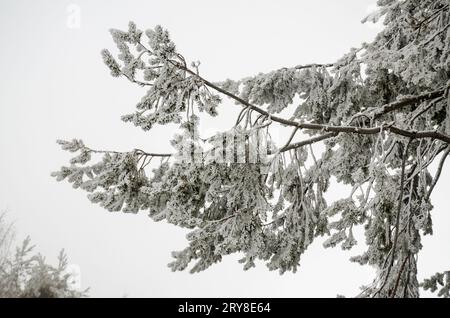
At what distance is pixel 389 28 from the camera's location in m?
5.00

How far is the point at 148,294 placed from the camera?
127m

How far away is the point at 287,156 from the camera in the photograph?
4.20 m

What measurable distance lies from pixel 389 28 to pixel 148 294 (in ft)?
442

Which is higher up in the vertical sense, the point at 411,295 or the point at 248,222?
the point at 248,222

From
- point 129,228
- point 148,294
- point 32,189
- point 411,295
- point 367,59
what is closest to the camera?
point 411,295

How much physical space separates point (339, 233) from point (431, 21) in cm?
301

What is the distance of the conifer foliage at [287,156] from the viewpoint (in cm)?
340

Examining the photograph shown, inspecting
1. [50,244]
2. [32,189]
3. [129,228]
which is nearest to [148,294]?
[50,244]

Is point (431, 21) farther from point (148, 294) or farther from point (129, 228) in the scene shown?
point (129, 228)

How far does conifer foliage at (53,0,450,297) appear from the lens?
3.40 m
